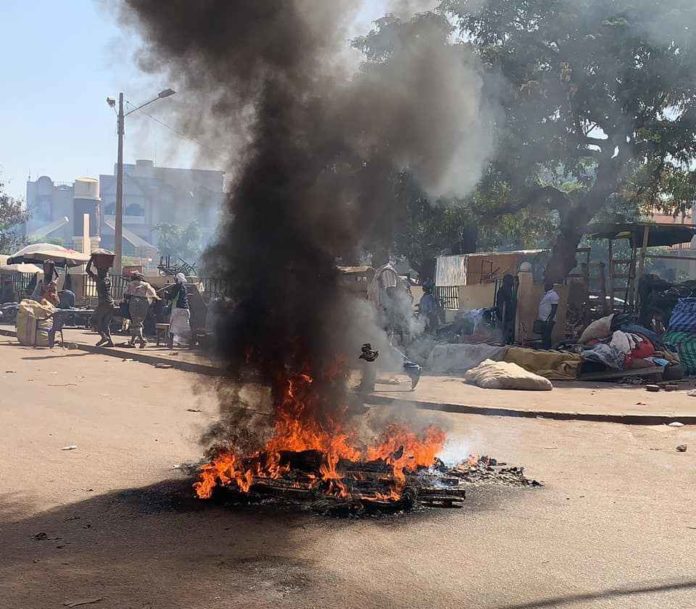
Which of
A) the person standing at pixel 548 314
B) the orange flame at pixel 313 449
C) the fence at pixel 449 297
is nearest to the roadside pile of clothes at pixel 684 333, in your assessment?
the person standing at pixel 548 314

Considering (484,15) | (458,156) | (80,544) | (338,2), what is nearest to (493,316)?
(484,15)

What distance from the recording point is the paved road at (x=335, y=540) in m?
3.46

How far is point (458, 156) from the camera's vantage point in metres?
8.62

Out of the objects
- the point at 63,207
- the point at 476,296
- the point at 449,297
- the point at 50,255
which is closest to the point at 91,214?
the point at 63,207

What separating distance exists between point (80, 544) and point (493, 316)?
14.1 meters

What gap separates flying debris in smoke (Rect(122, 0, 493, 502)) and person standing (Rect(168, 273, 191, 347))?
9490 millimetres

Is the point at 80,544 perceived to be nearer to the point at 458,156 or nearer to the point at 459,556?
the point at 459,556

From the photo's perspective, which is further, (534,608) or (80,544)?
(80,544)

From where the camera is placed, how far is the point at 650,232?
55.7 ft

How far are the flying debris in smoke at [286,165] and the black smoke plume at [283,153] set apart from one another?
1cm

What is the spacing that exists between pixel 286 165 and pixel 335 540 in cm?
326

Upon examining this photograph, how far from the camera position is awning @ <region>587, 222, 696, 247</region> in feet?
53.7

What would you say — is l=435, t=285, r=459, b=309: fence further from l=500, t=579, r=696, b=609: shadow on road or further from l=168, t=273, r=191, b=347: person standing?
l=500, t=579, r=696, b=609: shadow on road

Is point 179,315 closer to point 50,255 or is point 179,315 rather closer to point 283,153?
point 50,255
